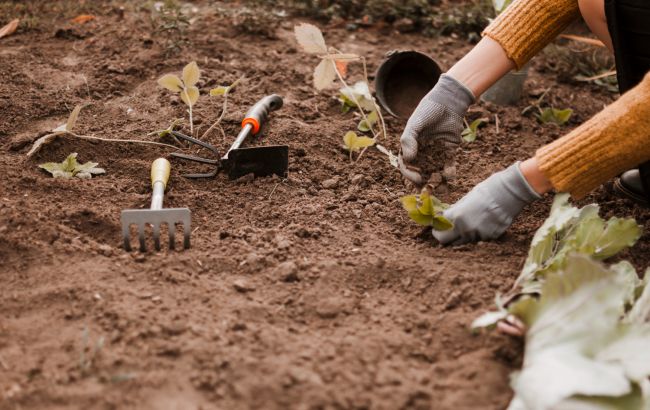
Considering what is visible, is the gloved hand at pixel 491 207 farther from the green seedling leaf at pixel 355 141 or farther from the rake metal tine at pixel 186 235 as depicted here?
the rake metal tine at pixel 186 235

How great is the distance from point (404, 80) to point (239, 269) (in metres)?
1.50

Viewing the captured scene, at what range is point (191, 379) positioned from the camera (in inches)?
61.5

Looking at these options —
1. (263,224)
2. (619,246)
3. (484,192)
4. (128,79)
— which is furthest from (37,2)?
(619,246)

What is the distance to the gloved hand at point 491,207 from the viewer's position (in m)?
2.04

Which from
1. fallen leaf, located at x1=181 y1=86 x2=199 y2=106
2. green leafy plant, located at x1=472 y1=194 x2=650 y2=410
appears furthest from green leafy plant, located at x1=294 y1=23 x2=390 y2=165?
green leafy plant, located at x1=472 y1=194 x2=650 y2=410

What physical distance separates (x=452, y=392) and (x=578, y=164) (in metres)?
0.78

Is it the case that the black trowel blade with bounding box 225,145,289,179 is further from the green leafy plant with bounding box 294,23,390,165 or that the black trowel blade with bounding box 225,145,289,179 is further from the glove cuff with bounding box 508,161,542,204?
the glove cuff with bounding box 508,161,542,204

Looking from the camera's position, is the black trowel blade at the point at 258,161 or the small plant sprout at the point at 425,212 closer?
the small plant sprout at the point at 425,212

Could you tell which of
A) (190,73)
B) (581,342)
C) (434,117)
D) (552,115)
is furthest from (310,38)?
(581,342)

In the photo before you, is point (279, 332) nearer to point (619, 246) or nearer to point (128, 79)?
point (619, 246)

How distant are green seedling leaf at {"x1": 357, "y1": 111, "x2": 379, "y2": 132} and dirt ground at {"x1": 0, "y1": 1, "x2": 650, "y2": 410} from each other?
90 mm

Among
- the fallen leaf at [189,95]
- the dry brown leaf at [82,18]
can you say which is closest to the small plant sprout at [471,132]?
the fallen leaf at [189,95]

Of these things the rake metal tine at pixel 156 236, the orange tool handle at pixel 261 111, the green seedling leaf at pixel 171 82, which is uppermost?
the green seedling leaf at pixel 171 82

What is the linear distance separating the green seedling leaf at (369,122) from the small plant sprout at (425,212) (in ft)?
2.62
